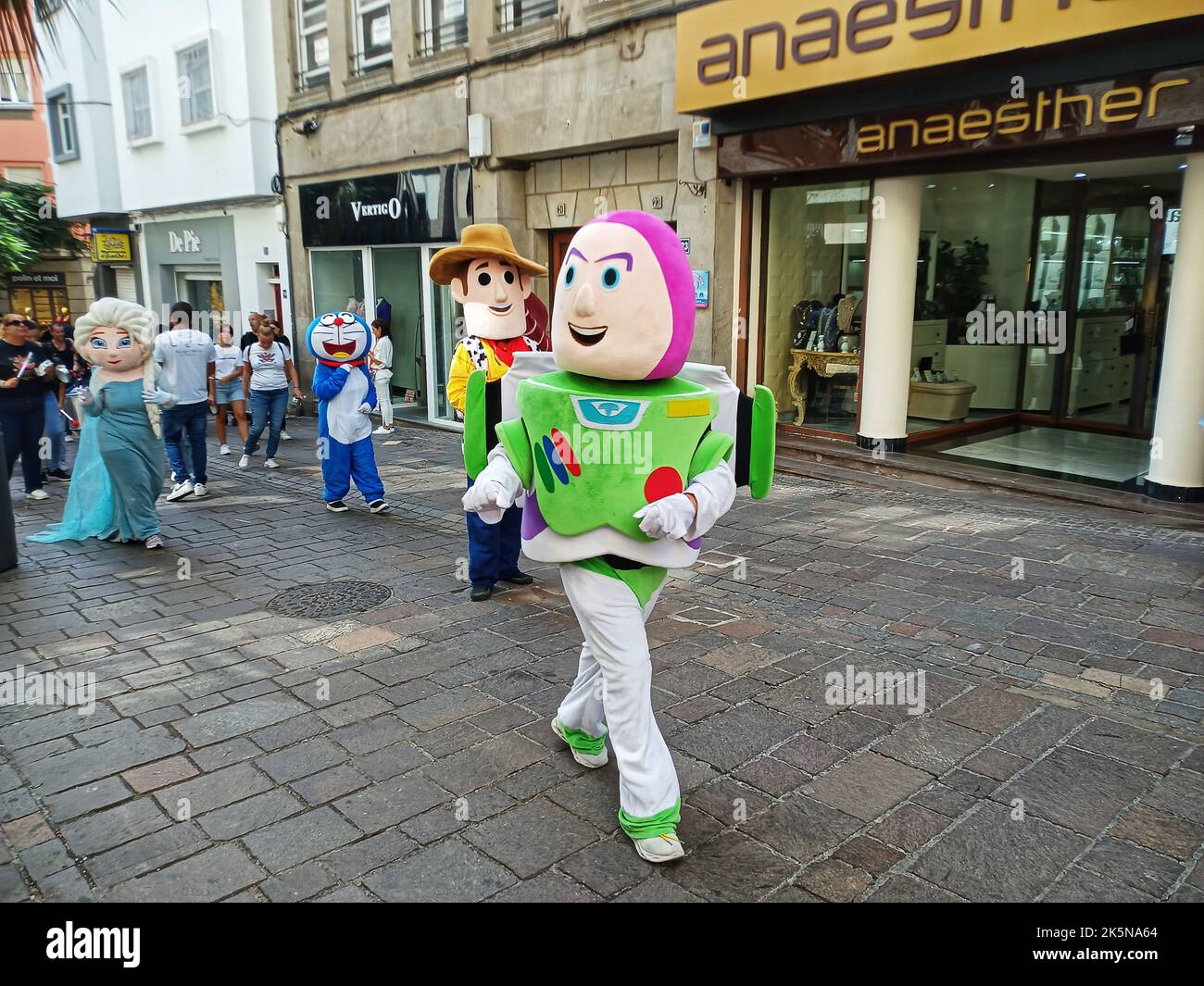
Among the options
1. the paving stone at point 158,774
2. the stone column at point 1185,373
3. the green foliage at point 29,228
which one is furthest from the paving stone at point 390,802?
the green foliage at point 29,228

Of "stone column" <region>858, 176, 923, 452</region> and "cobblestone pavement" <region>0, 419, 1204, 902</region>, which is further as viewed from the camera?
"stone column" <region>858, 176, 923, 452</region>

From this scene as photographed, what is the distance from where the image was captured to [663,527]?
3146mm

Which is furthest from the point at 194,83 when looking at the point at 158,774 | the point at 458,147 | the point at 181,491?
the point at 158,774

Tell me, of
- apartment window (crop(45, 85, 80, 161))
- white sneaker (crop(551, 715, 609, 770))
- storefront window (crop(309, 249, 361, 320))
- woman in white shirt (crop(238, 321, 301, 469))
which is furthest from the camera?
apartment window (crop(45, 85, 80, 161))

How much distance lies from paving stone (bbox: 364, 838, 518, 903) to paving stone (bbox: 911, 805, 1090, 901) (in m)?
1.45

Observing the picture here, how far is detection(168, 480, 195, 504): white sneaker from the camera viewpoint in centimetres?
918

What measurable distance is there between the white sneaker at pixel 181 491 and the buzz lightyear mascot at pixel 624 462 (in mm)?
6827

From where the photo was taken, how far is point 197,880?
124 inches

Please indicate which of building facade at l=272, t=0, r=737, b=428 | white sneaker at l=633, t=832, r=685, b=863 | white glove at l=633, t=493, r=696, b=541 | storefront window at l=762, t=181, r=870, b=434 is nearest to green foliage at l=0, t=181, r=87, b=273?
building facade at l=272, t=0, r=737, b=428

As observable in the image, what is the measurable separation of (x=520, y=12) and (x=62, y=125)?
15.1 meters

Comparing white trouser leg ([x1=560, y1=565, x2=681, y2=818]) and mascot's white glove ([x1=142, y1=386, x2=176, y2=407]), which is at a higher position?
mascot's white glove ([x1=142, y1=386, x2=176, y2=407])

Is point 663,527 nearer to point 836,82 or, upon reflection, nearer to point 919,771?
point 919,771

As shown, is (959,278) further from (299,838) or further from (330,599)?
(299,838)

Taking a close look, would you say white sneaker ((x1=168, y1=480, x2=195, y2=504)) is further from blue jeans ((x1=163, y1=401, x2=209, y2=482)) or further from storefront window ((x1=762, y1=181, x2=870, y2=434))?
storefront window ((x1=762, y1=181, x2=870, y2=434))
